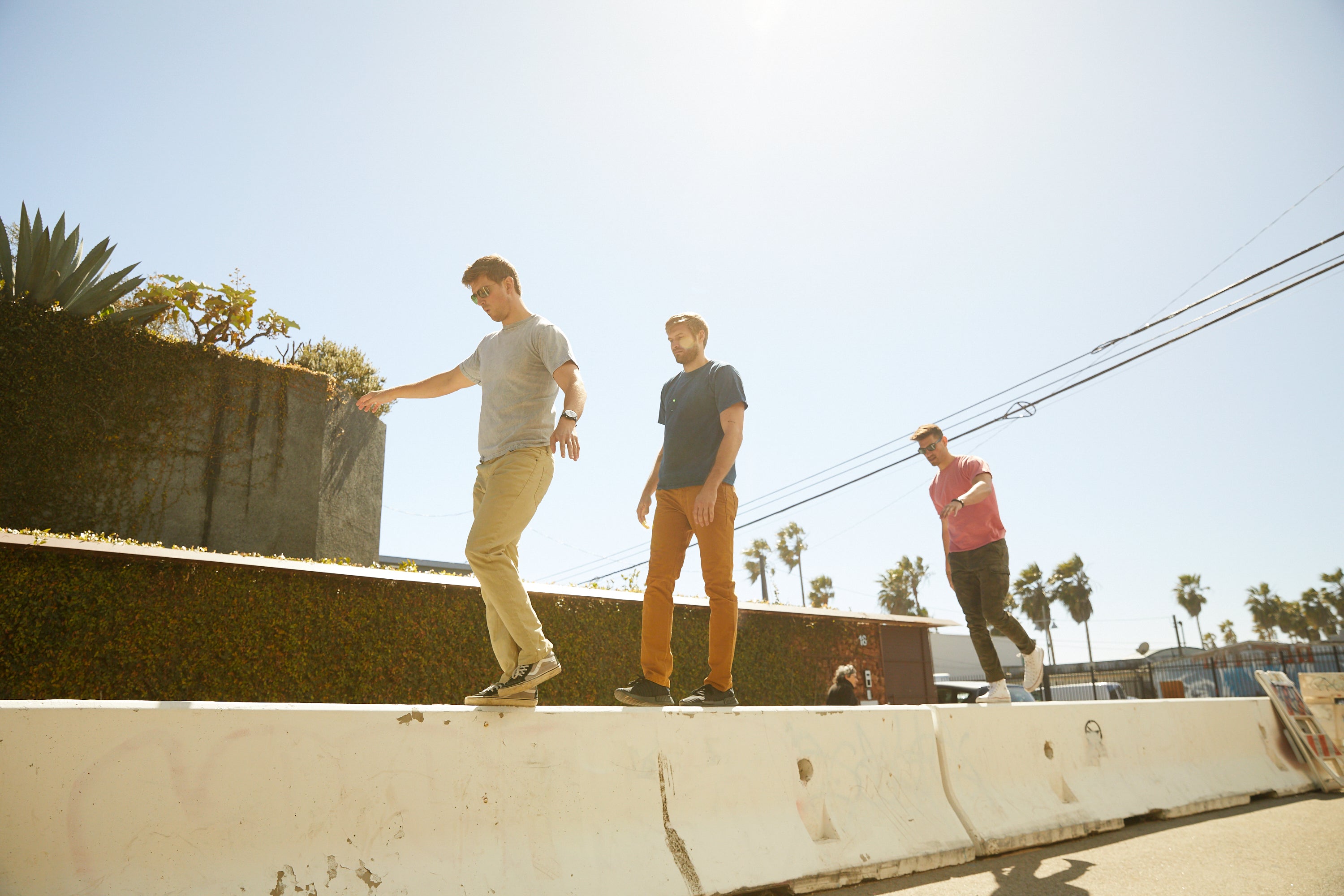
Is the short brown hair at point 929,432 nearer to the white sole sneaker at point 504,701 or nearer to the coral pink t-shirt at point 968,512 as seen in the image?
the coral pink t-shirt at point 968,512

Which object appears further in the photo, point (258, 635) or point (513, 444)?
point (258, 635)

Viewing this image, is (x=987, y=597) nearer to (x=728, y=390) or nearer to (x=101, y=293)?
(x=728, y=390)

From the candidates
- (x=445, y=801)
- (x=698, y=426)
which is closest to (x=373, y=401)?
(x=698, y=426)

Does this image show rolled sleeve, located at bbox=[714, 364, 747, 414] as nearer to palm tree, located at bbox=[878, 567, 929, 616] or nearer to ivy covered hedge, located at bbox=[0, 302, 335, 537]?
ivy covered hedge, located at bbox=[0, 302, 335, 537]

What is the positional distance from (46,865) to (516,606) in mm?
1528

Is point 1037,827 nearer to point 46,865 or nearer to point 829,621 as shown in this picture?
point 46,865

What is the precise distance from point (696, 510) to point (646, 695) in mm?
874

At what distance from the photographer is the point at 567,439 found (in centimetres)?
305

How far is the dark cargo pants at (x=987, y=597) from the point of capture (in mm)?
5078

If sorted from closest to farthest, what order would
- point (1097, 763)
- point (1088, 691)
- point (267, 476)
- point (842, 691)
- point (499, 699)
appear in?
point (499, 699) < point (1097, 763) < point (267, 476) < point (842, 691) < point (1088, 691)

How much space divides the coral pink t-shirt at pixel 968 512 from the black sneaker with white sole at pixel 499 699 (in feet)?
11.2

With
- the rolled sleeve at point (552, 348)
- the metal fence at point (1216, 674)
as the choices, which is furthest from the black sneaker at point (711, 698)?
the metal fence at point (1216, 674)

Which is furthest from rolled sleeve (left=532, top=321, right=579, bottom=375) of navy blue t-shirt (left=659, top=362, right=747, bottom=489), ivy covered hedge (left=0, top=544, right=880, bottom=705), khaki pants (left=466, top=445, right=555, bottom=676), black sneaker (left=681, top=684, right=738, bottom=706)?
ivy covered hedge (left=0, top=544, right=880, bottom=705)

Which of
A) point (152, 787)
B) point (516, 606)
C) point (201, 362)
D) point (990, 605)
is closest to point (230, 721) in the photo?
point (152, 787)
